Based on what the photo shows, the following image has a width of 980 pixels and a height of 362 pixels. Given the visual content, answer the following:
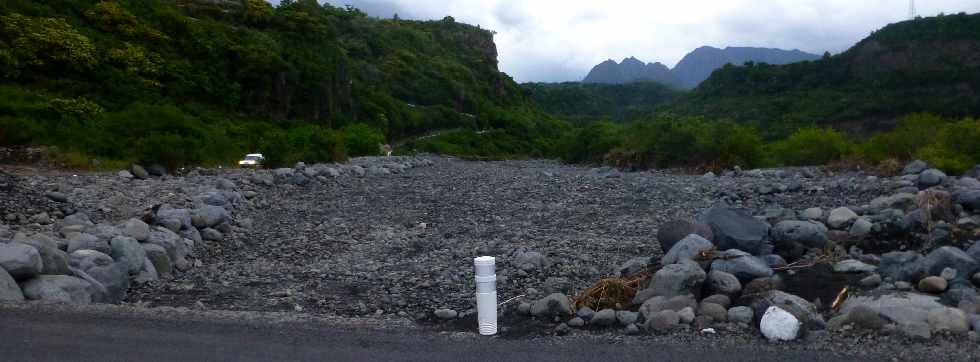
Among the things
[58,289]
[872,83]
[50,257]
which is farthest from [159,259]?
[872,83]

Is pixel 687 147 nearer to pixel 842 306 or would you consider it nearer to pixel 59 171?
pixel 59 171

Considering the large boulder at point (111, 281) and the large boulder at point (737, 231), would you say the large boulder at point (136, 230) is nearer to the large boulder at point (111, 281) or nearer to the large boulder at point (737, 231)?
the large boulder at point (111, 281)

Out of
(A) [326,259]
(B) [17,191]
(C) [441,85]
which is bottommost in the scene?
(A) [326,259]

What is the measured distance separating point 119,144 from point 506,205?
10.7 metres

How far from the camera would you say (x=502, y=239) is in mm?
11672

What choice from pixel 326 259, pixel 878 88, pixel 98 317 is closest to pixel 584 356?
pixel 98 317

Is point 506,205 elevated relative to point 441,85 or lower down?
lower down

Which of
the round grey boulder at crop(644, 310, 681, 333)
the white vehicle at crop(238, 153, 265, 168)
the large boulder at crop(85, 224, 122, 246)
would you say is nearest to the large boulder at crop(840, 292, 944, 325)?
the round grey boulder at crop(644, 310, 681, 333)

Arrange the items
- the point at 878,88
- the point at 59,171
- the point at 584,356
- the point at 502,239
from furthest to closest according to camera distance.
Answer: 1. the point at 878,88
2. the point at 59,171
3. the point at 502,239
4. the point at 584,356

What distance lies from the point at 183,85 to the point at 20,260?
107 ft

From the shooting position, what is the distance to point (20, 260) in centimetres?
714

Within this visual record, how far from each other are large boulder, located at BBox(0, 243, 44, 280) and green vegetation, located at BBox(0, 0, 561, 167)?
39.7ft

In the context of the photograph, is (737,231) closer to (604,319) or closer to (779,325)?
(604,319)

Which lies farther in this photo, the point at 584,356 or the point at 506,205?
the point at 506,205
